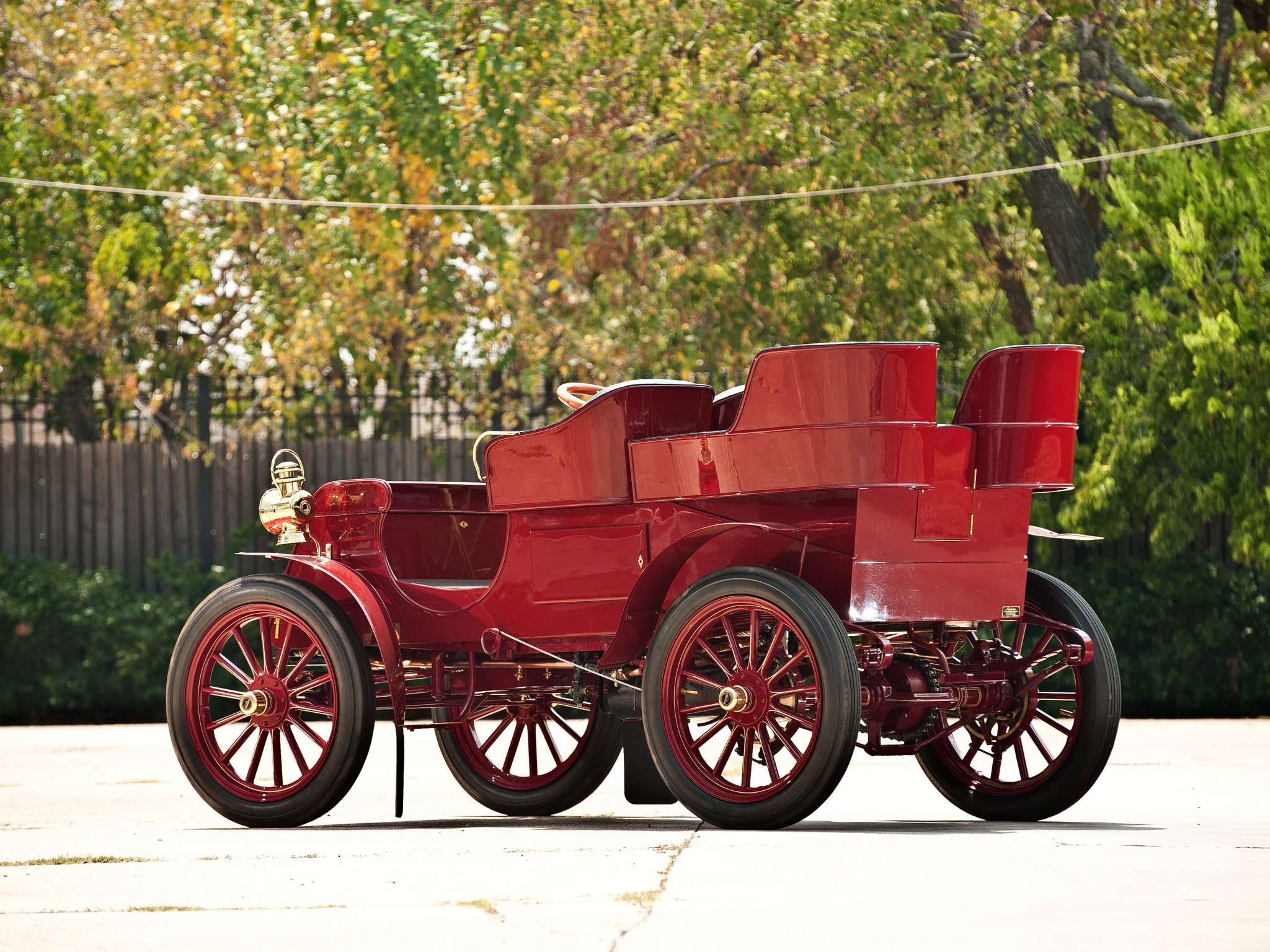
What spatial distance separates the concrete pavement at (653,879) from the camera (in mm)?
4289

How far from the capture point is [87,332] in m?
17.8

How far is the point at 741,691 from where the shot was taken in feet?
20.4

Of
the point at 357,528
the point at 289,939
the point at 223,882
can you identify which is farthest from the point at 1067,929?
the point at 357,528

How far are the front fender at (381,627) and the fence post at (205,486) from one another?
899cm

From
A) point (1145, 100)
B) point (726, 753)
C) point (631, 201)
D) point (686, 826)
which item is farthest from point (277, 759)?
point (1145, 100)

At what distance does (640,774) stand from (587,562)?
43.7 inches

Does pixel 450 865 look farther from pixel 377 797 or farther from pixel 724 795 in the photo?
pixel 377 797

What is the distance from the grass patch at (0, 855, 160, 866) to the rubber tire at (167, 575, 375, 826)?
1.04m

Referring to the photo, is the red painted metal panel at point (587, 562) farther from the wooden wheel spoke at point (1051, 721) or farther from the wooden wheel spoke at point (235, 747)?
the wooden wheel spoke at point (1051, 721)

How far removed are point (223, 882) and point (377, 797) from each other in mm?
3921

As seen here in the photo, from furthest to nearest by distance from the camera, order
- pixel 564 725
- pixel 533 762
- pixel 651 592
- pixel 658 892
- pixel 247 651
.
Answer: pixel 564 725, pixel 533 762, pixel 247 651, pixel 651 592, pixel 658 892

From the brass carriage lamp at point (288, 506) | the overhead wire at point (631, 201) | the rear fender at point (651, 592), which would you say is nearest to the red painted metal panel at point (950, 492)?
the rear fender at point (651, 592)

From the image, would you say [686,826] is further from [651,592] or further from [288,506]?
[288,506]

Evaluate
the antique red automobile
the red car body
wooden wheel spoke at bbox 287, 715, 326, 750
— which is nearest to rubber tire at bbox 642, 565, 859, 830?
the antique red automobile
